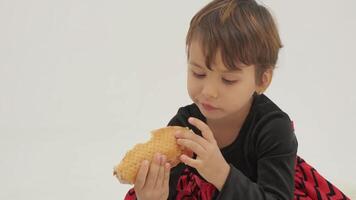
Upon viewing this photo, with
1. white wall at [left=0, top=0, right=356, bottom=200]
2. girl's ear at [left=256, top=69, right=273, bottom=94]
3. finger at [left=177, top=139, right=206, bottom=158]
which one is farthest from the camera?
white wall at [left=0, top=0, right=356, bottom=200]

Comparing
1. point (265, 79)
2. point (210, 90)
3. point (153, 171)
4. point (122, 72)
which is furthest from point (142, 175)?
point (122, 72)

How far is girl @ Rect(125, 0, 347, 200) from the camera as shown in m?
0.94

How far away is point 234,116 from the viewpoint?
1.10m

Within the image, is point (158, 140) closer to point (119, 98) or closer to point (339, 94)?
point (119, 98)

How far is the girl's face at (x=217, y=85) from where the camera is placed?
0.95m

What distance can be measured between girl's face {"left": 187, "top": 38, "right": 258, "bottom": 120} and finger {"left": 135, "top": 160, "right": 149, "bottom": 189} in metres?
0.15

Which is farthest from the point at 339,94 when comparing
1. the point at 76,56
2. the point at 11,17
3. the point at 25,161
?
the point at 11,17

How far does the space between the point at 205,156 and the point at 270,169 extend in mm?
144

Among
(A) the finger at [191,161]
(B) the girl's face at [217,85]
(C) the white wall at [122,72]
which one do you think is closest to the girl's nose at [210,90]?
(B) the girl's face at [217,85]

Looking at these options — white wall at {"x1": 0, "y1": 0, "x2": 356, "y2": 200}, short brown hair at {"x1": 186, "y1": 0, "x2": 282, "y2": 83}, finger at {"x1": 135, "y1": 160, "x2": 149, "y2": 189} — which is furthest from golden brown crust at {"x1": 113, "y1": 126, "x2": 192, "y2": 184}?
white wall at {"x1": 0, "y1": 0, "x2": 356, "y2": 200}

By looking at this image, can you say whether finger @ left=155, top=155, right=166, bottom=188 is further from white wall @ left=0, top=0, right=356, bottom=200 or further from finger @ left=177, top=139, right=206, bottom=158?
white wall @ left=0, top=0, right=356, bottom=200

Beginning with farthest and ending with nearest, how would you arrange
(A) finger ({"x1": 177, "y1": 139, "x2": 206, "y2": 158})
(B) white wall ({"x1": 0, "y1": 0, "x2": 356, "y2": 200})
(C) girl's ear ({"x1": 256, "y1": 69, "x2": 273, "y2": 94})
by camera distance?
(B) white wall ({"x1": 0, "y1": 0, "x2": 356, "y2": 200}) → (C) girl's ear ({"x1": 256, "y1": 69, "x2": 273, "y2": 94}) → (A) finger ({"x1": 177, "y1": 139, "x2": 206, "y2": 158})

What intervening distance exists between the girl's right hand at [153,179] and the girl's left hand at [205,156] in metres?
0.04

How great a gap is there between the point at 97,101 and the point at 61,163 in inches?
13.8
